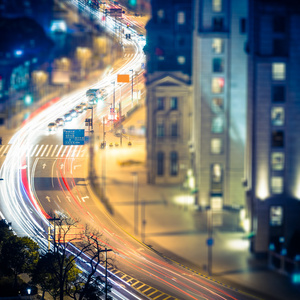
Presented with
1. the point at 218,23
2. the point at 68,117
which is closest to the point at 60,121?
the point at 68,117

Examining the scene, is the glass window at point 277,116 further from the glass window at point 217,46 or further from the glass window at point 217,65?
the glass window at point 217,46

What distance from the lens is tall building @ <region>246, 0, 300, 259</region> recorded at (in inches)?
259

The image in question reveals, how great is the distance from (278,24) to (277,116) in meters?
1.15

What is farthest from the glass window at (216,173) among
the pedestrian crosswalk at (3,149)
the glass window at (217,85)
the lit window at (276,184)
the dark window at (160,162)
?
the pedestrian crosswalk at (3,149)

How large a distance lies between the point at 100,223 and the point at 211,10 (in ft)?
10.2

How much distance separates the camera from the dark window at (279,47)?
21.5 ft

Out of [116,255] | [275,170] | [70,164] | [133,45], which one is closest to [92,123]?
[70,164]

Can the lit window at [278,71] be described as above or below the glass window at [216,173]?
above

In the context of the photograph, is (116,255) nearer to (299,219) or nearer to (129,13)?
(299,219)

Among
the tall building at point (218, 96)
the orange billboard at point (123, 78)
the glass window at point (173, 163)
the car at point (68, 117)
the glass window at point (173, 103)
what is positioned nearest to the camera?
the glass window at point (173, 103)

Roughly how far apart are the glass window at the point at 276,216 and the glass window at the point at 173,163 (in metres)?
1.34

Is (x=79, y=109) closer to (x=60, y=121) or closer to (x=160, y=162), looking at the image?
(x=60, y=121)

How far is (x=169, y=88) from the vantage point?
20.6ft

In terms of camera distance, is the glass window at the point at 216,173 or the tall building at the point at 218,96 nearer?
the tall building at the point at 218,96
